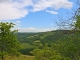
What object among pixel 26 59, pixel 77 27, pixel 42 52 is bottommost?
pixel 26 59

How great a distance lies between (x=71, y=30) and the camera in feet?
41.4

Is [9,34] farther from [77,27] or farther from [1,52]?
[77,27]

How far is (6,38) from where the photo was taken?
118 ft

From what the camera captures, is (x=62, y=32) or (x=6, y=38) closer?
(x=62, y=32)

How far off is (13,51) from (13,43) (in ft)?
4.88

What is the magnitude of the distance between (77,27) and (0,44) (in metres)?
25.5

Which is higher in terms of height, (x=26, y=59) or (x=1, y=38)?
(x=1, y=38)

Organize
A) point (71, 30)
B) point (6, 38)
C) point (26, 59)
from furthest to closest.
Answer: point (26, 59)
point (6, 38)
point (71, 30)

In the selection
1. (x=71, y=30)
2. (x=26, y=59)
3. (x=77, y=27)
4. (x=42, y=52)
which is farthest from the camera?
(x=26, y=59)

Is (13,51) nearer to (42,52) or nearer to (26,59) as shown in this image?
(42,52)

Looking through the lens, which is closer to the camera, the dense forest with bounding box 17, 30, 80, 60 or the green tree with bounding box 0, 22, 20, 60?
the dense forest with bounding box 17, 30, 80, 60

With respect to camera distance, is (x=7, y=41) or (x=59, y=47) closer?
(x=59, y=47)

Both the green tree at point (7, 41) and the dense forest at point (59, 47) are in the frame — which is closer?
the dense forest at point (59, 47)

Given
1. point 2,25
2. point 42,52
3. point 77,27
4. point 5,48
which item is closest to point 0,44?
point 5,48
